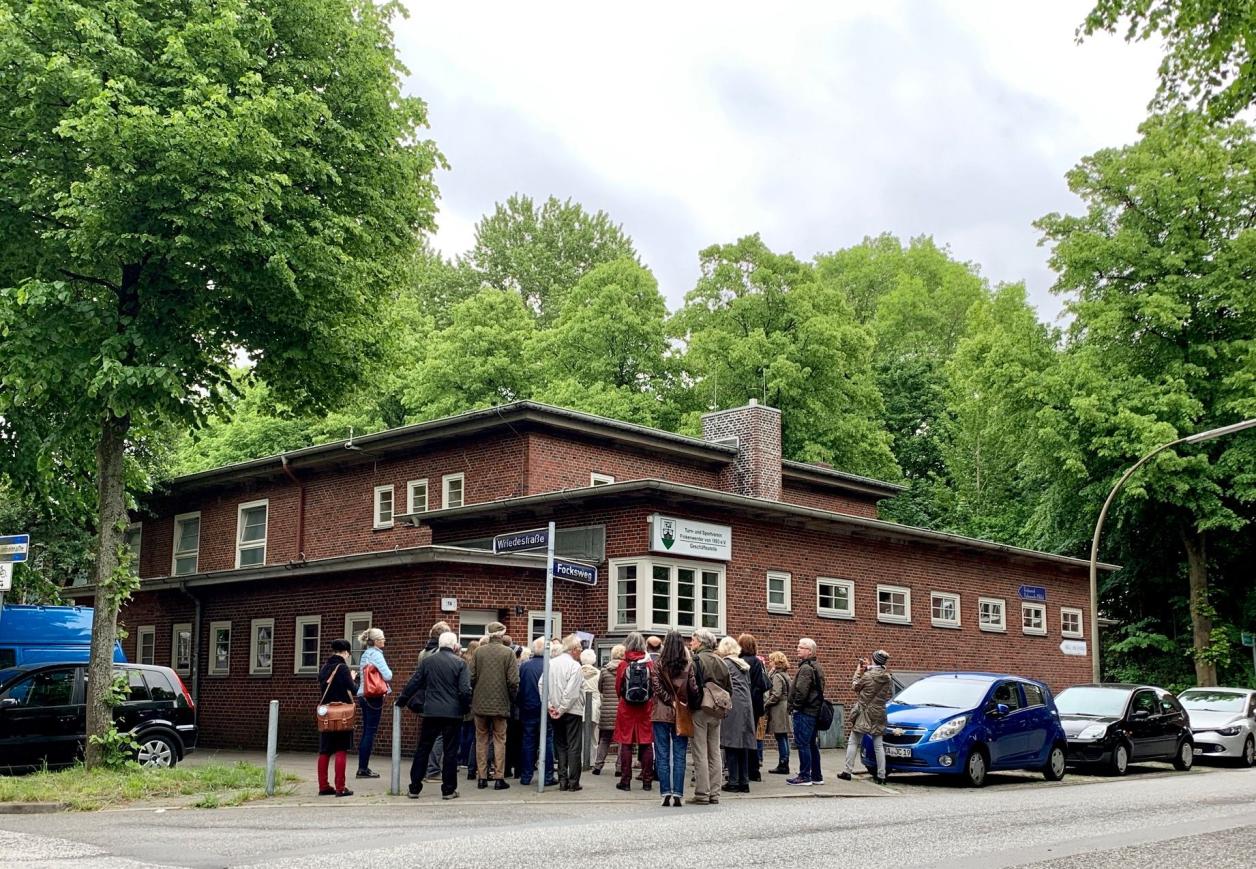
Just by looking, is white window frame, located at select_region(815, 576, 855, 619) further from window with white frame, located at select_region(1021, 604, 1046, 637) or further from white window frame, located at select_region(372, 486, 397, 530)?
white window frame, located at select_region(372, 486, 397, 530)

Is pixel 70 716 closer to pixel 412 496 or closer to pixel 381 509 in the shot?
pixel 412 496

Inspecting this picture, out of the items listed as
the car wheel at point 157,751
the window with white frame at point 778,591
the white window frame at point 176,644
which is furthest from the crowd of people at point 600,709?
the white window frame at point 176,644

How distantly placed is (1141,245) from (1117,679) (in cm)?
1359

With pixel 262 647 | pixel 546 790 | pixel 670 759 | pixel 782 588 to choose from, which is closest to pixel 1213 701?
pixel 782 588

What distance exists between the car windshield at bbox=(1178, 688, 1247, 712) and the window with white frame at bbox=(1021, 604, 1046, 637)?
6.38m

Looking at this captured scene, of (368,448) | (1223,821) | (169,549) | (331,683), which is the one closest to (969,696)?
(1223,821)

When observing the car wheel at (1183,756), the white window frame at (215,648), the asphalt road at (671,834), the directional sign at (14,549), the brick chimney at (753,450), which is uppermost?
the brick chimney at (753,450)

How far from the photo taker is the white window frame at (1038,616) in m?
31.7

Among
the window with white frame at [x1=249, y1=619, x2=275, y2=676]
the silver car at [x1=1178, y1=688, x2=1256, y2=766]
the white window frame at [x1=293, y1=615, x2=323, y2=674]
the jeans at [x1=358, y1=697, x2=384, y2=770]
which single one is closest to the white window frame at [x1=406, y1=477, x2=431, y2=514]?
the window with white frame at [x1=249, y1=619, x2=275, y2=676]

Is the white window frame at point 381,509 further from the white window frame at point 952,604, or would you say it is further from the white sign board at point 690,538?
the white window frame at point 952,604

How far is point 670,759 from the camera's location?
44.6 feet

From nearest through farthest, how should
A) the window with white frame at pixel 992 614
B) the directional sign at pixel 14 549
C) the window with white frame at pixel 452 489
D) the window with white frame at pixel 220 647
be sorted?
the directional sign at pixel 14 549 < the window with white frame at pixel 220 647 < the window with white frame at pixel 452 489 < the window with white frame at pixel 992 614

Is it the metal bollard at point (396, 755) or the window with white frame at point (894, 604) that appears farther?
the window with white frame at point (894, 604)

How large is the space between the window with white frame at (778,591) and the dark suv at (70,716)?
10870 millimetres
